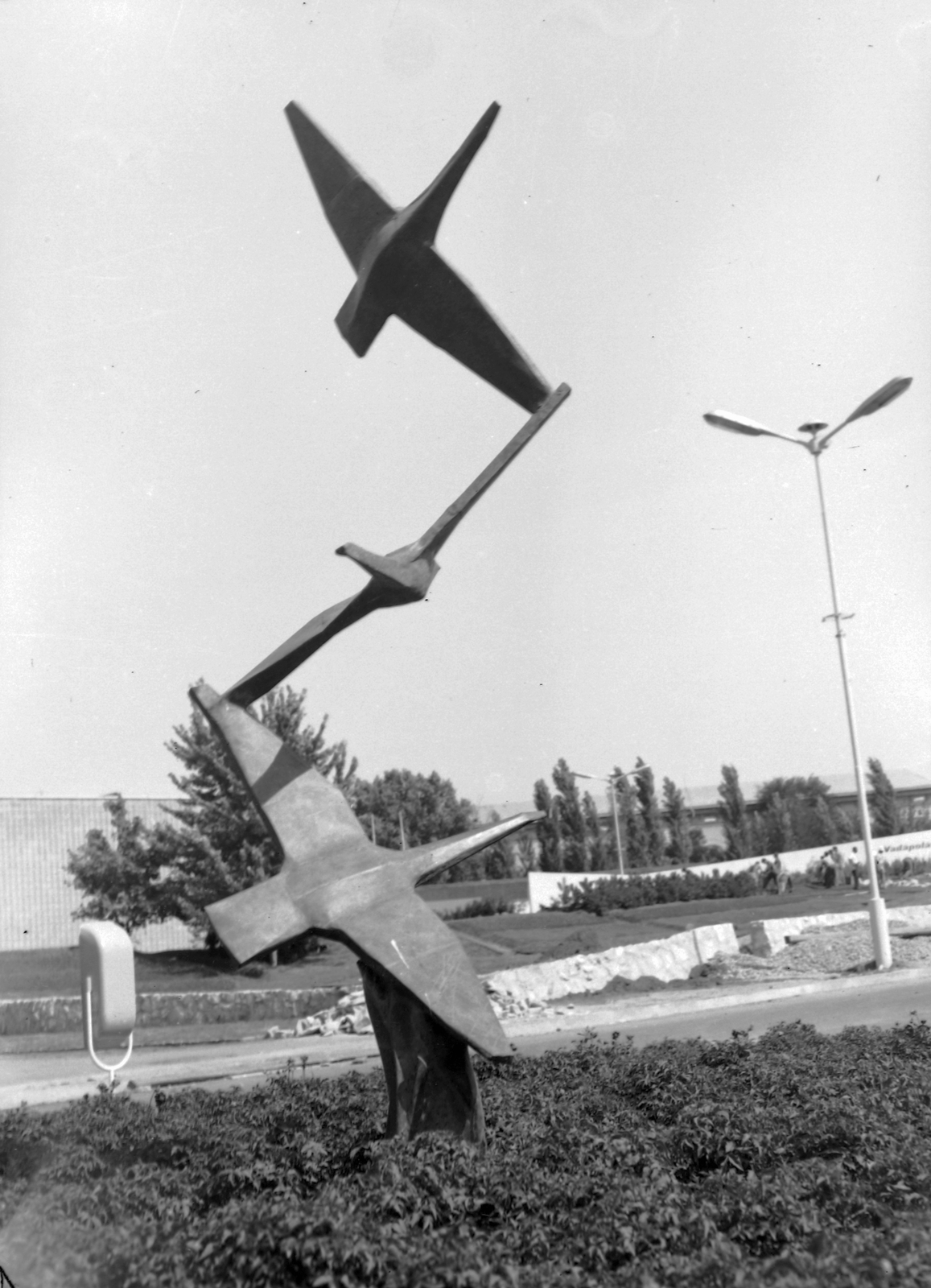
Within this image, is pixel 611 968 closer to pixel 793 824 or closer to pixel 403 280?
pixel 403 280

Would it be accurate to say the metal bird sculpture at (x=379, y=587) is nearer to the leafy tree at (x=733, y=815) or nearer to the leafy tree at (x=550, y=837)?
the leafy tree at (x=550, y=837)

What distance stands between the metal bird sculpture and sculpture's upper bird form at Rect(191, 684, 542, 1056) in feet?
0.83

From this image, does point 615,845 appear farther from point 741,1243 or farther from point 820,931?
point 741,1243

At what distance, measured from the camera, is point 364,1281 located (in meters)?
3.90

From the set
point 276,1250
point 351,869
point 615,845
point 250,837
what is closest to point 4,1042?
point 250,837

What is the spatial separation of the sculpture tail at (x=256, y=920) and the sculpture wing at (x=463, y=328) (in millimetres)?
2911

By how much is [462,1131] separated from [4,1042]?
15.9 metres

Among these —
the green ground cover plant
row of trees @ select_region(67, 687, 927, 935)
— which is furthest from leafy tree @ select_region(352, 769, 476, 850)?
the green ground cover plant

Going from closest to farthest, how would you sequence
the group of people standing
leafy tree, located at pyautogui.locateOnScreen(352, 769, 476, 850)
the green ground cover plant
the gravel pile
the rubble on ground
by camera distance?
the green ground cover plant → the rubble on ground → the gravel pile → the group of people standing → leafy tree, located at pyautogui.locateOnScreen(352, 769, 476, 850)

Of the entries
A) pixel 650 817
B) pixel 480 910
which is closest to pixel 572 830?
pixel 650 817

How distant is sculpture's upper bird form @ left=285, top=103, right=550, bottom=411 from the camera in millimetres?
6352

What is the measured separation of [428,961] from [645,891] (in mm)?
30453

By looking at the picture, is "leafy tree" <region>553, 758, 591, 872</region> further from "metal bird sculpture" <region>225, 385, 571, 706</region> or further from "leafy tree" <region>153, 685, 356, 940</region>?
"metal bird sculpture" <region>225, 385, 571, 706</region>

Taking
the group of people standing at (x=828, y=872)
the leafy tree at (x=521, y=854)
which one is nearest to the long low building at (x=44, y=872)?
the leafy tree at (x=521, y=854)
